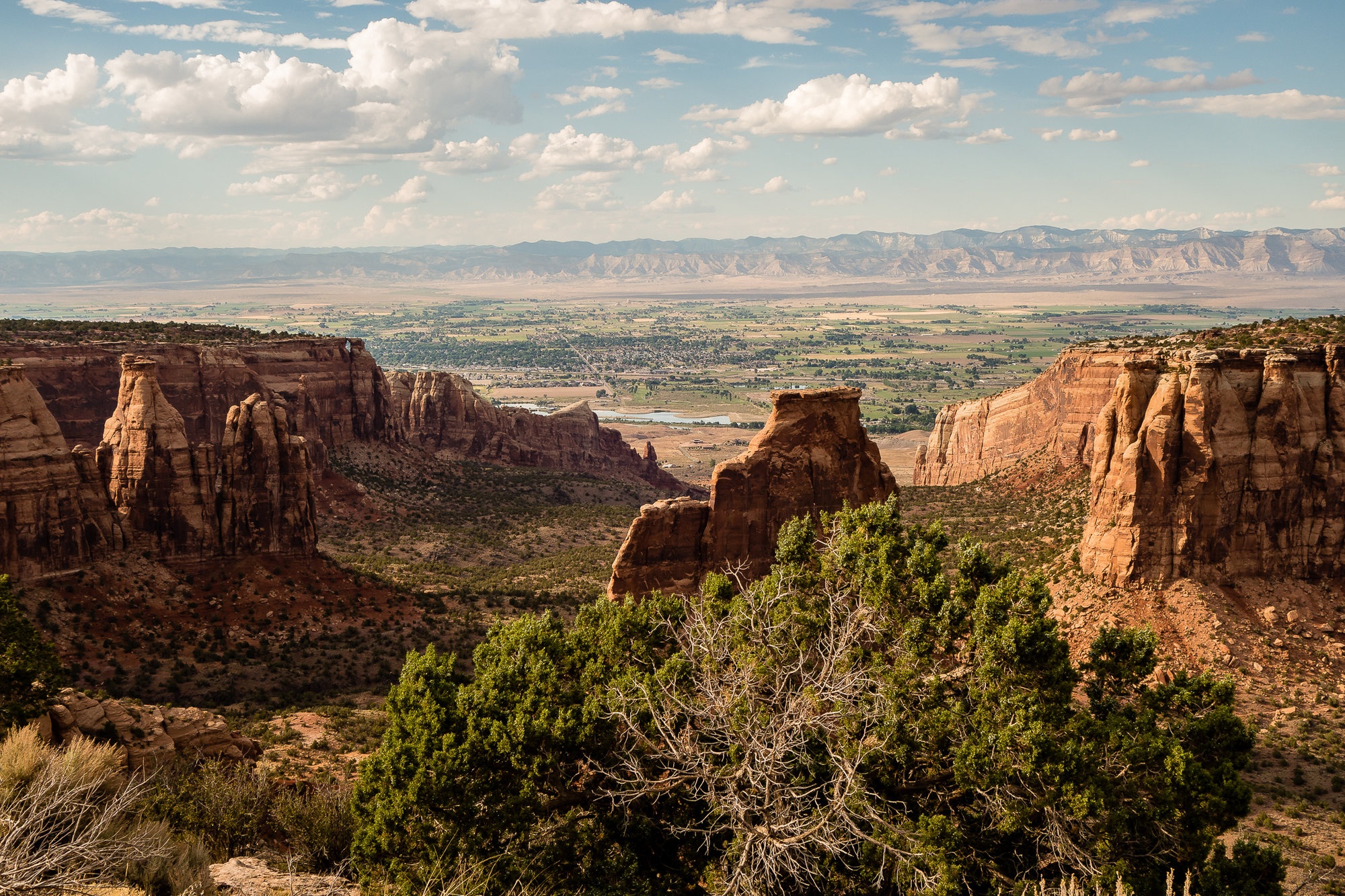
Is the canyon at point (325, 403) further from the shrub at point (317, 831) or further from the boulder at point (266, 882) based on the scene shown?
the boulder at point (266, 882)

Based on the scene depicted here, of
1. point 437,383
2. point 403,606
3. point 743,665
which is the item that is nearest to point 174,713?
point 743,665

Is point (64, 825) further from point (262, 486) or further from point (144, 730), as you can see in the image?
point (262, 486)

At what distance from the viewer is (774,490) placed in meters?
40.9

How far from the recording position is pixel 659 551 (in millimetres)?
40375

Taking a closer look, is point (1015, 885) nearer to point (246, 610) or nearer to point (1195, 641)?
point (1195, 641)

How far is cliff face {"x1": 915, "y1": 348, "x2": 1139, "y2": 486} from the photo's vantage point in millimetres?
66938

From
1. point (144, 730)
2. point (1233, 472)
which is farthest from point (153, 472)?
point (1233, 472)

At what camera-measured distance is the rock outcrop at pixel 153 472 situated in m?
47.8

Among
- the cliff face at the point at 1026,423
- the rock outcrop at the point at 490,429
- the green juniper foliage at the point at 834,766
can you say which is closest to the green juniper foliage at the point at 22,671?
the green juniper foliage at the point at 834,766

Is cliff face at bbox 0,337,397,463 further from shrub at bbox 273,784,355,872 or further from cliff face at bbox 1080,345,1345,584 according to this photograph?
cliff face at bbox 1080,345,1345,584

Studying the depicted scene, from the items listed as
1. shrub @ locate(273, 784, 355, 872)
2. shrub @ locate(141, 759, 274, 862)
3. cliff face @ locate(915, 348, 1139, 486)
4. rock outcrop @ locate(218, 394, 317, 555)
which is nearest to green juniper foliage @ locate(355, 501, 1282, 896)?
shrub @ locate(273, 784, 355, 872)

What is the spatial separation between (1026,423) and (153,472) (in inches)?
2550

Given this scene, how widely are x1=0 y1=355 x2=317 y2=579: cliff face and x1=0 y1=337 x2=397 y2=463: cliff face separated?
5729mm

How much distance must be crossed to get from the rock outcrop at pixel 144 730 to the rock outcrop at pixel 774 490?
53.8ft
